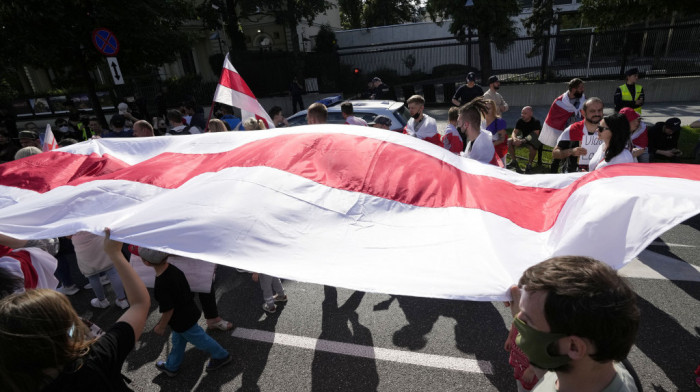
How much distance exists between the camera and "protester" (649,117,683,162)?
243 inches

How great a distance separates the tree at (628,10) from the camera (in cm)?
1343

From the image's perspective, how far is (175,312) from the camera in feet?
10.5

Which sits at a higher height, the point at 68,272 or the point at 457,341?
the point at 68,272

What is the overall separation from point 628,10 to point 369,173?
1826cm

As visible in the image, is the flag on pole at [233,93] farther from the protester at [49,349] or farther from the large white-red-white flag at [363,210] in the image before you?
the protester at [49,349]

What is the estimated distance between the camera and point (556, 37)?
13594 millimetres

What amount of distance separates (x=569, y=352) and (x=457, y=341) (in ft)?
8.15

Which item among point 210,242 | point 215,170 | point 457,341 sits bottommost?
point 457,341

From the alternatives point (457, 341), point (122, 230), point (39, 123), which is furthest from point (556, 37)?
point (39, 123)

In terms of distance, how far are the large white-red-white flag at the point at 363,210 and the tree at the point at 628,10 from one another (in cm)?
1611

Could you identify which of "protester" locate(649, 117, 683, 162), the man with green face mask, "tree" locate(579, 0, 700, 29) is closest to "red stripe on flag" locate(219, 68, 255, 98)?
the man with green face mask

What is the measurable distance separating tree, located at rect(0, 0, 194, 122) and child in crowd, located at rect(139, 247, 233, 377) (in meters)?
12.5

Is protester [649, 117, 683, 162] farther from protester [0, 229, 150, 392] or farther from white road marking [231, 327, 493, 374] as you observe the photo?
protester [0, 229, 150, 392]

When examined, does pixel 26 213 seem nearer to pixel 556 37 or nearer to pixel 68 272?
pixel 68 272
